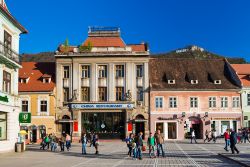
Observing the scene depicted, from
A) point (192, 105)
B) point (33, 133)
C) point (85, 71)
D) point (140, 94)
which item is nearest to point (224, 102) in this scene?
point (192, 105)

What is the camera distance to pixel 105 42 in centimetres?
6397

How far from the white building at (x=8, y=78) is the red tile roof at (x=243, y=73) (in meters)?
34.4

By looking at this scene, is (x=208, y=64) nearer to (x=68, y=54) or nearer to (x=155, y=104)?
(x=155, y=104)

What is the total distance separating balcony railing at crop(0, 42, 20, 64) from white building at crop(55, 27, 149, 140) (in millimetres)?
22112

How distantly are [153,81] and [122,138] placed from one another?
358 inches

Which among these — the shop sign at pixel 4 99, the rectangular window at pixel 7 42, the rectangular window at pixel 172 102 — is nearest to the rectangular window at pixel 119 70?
the rectangular window at pixel 172 102

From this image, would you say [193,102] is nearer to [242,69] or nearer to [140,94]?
[140,94]

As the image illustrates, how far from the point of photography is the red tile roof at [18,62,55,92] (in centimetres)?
6100

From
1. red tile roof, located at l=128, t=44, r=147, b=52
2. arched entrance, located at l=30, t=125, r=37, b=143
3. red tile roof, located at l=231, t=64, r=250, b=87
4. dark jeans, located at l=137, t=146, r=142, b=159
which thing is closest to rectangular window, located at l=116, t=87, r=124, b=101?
red tile roof, located at l=128, t=44, r=147, b=52

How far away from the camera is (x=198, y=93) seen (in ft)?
203

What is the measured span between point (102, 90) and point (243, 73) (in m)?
20.4

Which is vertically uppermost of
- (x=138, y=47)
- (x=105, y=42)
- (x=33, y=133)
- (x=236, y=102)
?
(x=105, y=42)

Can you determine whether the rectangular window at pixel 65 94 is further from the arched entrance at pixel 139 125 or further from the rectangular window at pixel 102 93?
the arched entrance at pixel 139 125

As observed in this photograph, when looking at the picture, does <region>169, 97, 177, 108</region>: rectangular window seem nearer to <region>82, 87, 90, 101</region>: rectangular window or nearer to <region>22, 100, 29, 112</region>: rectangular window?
<region>82, 87, 90, 101</region>: rectangular window
